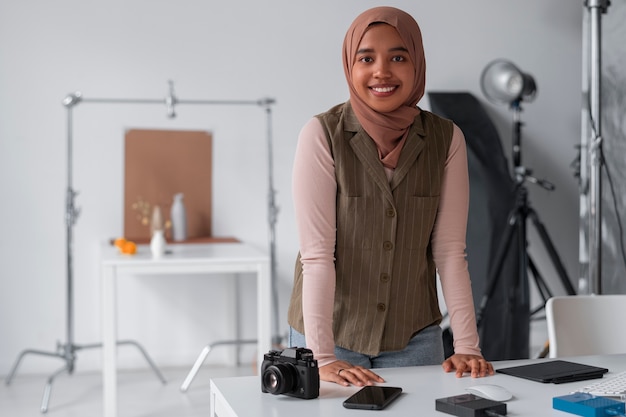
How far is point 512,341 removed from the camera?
430cm

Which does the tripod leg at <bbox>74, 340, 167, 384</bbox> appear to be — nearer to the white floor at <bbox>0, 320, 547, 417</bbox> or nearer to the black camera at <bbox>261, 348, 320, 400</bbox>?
the white floor at <bbox>0, 320, 547, 417</bbox>

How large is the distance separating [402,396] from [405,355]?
11.8 inches

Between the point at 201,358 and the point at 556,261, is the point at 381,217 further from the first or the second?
the point at 556,261

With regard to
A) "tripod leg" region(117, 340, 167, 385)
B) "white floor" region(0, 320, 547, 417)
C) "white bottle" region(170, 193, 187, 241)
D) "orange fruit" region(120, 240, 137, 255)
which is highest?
"white bottle" region(170, 193, 187, 241)

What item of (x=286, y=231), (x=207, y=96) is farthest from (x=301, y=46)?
(x=286, y=231)

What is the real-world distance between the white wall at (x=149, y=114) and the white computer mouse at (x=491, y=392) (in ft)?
10.9

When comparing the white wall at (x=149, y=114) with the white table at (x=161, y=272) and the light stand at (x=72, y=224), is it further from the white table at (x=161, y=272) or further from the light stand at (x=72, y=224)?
the white table at (x=161, y=272)

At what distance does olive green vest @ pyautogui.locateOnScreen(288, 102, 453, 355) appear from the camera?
1679 millimetres

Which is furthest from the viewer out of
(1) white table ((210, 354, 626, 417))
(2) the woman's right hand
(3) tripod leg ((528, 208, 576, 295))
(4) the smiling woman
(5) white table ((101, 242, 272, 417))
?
→ (3) tripod leg ((528, 208, 576, 295))

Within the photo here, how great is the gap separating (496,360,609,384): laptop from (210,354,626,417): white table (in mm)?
13

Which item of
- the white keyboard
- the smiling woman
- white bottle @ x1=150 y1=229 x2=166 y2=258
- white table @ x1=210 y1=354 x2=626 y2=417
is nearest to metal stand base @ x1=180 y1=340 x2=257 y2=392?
white bottle @ x1=150 y1=229 x2=166 y2=258

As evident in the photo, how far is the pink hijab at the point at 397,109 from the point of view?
64.0 inches

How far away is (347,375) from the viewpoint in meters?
1.51

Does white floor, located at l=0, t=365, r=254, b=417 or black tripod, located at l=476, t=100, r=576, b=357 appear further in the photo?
black tripod, located at l=476, t=100, r=576, b=357
